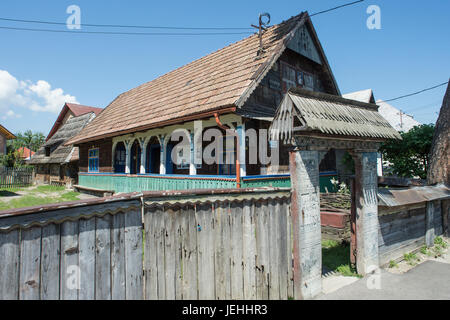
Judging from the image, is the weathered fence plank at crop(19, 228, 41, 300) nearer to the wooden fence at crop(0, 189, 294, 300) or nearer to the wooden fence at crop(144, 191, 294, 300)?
the wooden fence at crop(0, 189, 294, 300)

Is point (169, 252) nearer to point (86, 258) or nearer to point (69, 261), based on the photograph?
point (86, 258)

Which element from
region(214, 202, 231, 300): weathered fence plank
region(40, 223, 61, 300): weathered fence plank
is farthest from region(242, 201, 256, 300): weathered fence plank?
region(40, 223, 61, 300): weathered fence plank

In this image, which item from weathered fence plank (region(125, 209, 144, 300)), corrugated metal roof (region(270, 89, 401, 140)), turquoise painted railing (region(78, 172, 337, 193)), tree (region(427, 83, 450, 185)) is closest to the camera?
weathered fence plank (region(125, 209, 144, 300))

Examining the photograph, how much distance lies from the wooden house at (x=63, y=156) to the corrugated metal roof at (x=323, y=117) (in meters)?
20.8

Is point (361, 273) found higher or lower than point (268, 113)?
lower

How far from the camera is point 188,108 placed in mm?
9352

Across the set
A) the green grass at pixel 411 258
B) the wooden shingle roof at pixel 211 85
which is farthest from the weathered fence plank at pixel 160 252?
the green grass at pixel 411 258

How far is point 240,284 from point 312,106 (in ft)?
9.93

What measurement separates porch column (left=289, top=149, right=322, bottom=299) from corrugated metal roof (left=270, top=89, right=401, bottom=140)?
45 cm

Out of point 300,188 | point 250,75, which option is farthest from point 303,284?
point 250,75

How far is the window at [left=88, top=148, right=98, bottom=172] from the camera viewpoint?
16.9 m

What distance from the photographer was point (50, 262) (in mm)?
2289

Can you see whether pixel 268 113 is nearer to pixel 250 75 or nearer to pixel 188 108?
pixel 250 75

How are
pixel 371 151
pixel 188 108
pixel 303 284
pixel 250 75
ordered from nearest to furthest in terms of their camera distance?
pixel 303 284, pixel 371 151, pixel 250 75, pixel 188 108
